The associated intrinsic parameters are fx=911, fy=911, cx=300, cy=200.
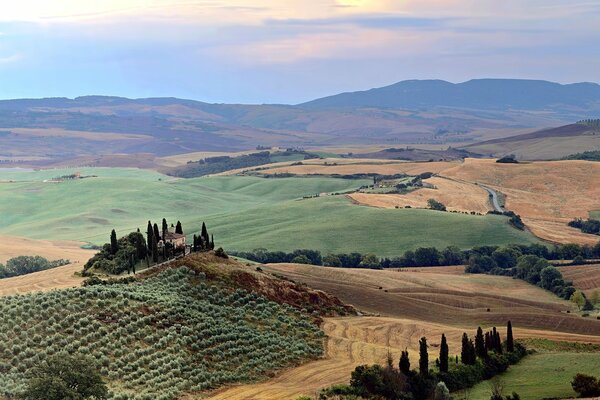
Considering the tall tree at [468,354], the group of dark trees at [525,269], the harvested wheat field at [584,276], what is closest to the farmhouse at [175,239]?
the tall tree at [468,354]

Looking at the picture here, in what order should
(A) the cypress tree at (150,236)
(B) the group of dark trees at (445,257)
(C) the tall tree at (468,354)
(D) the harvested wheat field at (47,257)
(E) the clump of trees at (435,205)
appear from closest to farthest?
1. (C) the tall tree at (468,354)
2. (D) the harvested wheat field at (47,257)
3. (A) the cypress tree at (150,236)
4. (B) the group of dark trees at (445,257)
5. (E) the clump of trees at (435,205)

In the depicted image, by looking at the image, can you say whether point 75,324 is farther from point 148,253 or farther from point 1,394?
point 148,253

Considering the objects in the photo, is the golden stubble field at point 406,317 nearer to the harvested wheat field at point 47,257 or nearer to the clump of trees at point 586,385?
the clump of trees at point 586,385

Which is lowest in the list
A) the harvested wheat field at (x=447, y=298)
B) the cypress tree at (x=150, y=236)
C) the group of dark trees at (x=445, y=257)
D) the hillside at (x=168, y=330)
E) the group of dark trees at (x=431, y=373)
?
the group of dark trees at (x=445, y=257)

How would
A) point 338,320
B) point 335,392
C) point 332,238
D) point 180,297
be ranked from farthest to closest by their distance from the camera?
point 332,238 → point 338,320 → point 180,297 → point 335,392

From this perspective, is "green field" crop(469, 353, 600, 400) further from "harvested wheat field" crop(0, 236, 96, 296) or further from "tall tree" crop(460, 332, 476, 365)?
"harvested wheat field" crop(0, 236, 96, 296)

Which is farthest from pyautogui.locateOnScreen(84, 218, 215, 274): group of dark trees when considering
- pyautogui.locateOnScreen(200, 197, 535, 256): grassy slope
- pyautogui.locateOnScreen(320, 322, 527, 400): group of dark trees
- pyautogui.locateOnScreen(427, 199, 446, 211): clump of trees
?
pyautogui.locateOnScreen(427, 199, 446, 211): clump of trees

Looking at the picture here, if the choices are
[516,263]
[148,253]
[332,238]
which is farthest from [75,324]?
[332,238]
